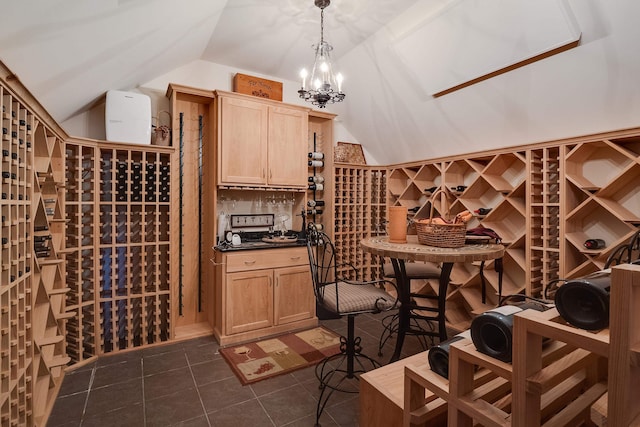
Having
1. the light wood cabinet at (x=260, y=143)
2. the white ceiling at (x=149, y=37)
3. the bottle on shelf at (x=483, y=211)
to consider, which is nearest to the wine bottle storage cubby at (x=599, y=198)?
the bottle on shelf at (x=483, y=211)

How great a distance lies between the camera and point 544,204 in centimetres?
255

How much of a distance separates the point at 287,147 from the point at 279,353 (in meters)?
1.96

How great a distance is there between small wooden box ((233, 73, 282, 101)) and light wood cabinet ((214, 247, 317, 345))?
5.27ft

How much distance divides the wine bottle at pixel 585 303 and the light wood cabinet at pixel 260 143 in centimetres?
271

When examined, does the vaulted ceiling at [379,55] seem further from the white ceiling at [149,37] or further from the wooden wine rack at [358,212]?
the wooden wine rack at [358,212]

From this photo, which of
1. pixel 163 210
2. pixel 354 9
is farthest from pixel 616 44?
pixel 163 210

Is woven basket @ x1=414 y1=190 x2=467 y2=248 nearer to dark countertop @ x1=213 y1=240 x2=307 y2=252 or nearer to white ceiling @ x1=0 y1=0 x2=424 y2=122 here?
dark countertop @ x1=213 y1=240 x2=307 y2=252

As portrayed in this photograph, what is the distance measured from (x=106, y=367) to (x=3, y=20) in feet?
7.59

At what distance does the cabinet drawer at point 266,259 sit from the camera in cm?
288

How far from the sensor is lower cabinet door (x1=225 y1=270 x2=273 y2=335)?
287 centimetres

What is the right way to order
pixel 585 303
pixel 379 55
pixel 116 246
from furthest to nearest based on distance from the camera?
pixel 379 55 → pixel 116 246 → pixel 585 303

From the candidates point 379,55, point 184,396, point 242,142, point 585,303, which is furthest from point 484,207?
point 184,396

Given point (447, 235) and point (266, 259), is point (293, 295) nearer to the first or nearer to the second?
point (266, 259)

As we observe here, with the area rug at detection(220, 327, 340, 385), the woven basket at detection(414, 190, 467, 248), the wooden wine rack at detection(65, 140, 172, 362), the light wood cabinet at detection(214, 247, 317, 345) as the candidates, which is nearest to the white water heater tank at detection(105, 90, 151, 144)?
the wooden wine rack at detection(65, 140, 172, 362)
